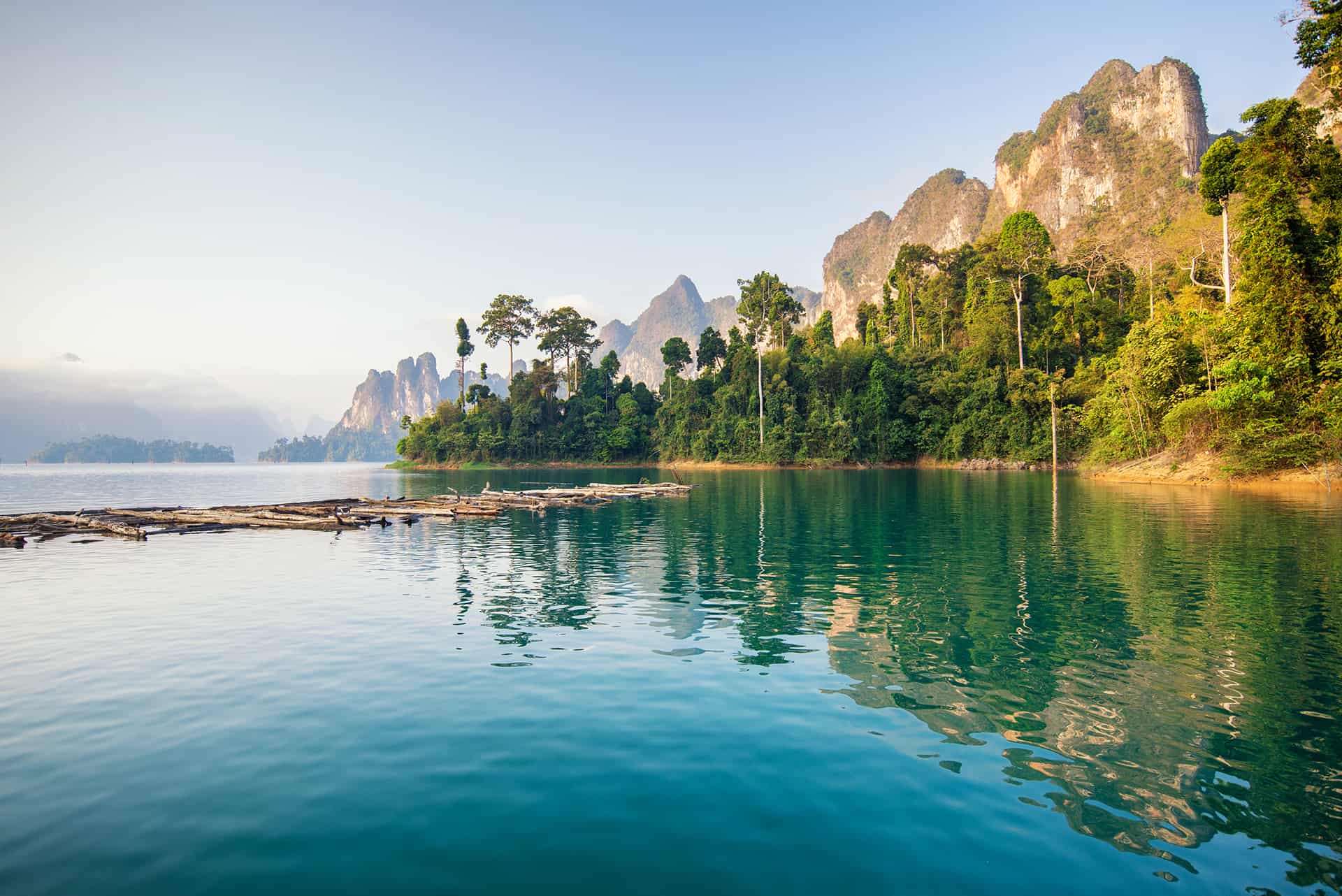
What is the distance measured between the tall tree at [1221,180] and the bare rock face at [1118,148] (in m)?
83.7

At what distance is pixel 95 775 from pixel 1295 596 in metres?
18.1

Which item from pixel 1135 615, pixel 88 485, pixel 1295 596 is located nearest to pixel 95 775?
pixel 1135 615

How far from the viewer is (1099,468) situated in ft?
168

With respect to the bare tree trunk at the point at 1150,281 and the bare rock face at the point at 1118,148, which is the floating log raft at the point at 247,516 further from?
the bare rock face at the point at 1118,148

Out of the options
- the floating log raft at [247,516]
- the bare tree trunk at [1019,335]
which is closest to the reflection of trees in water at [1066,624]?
the floating log raft at [247,516]

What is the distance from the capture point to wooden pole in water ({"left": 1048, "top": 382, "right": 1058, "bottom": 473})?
5588 centimetres

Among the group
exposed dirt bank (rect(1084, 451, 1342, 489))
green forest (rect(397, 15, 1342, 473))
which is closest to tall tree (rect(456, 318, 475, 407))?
green forest (rect(397, 15, 1342, 473))

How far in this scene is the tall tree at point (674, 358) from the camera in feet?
319

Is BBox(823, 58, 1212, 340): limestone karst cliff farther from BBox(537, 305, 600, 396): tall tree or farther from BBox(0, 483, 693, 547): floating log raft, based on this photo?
BBox(0, 483, 693, 547): floating log raft

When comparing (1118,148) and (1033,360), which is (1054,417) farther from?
(1118,148)

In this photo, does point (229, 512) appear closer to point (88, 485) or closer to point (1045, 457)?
point (88, 485)

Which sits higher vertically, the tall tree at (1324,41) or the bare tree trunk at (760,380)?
the tall tree at (1324,41)

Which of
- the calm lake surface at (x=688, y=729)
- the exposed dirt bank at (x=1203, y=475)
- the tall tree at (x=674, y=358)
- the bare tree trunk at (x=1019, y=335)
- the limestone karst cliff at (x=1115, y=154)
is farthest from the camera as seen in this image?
the limestone karst cliff at (x=1115, y=154)

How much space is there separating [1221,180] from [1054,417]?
22.2 m
